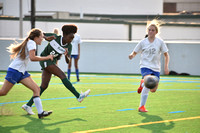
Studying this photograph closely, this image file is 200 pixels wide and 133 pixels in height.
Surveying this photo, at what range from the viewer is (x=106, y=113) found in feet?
27.5

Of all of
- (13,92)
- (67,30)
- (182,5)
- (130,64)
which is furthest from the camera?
(182,5)

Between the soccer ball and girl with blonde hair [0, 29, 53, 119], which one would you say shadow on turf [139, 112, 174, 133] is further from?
girl with blonde hair [0, 29, 53, 119]

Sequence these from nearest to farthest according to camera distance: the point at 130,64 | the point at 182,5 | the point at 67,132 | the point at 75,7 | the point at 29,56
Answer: the point at 67,132 → the point at 29,56 → the point at 130,64 → the point at 75,7 → the point at 182,5

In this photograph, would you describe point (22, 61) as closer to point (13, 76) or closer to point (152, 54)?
point (13, 76)

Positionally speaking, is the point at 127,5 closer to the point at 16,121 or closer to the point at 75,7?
the point at 75,7

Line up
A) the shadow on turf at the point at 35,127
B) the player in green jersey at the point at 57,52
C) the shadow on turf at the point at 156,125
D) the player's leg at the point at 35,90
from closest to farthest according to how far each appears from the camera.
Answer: the shadow on turf at the point at 35,127 < the shadow on turf at the point at 156,125 < the player's leg at the point at 35,90 < the player in green jersey at the point at 57,52

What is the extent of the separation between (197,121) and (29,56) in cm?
334

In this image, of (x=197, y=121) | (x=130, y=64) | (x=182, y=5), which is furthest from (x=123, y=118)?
(x=182, y=5)

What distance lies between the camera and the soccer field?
6.91 m

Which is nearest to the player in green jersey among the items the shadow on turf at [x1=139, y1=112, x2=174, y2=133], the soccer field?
the soccer field

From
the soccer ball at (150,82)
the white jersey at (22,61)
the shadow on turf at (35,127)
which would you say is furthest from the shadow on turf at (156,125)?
the white jersey at (22,61)

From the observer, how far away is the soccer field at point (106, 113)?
691 centimetres

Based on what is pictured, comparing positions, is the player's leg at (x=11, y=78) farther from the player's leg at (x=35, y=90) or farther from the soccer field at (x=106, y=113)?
the soccer field at (x=106, y=113)

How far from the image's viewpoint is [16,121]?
7.45 m
